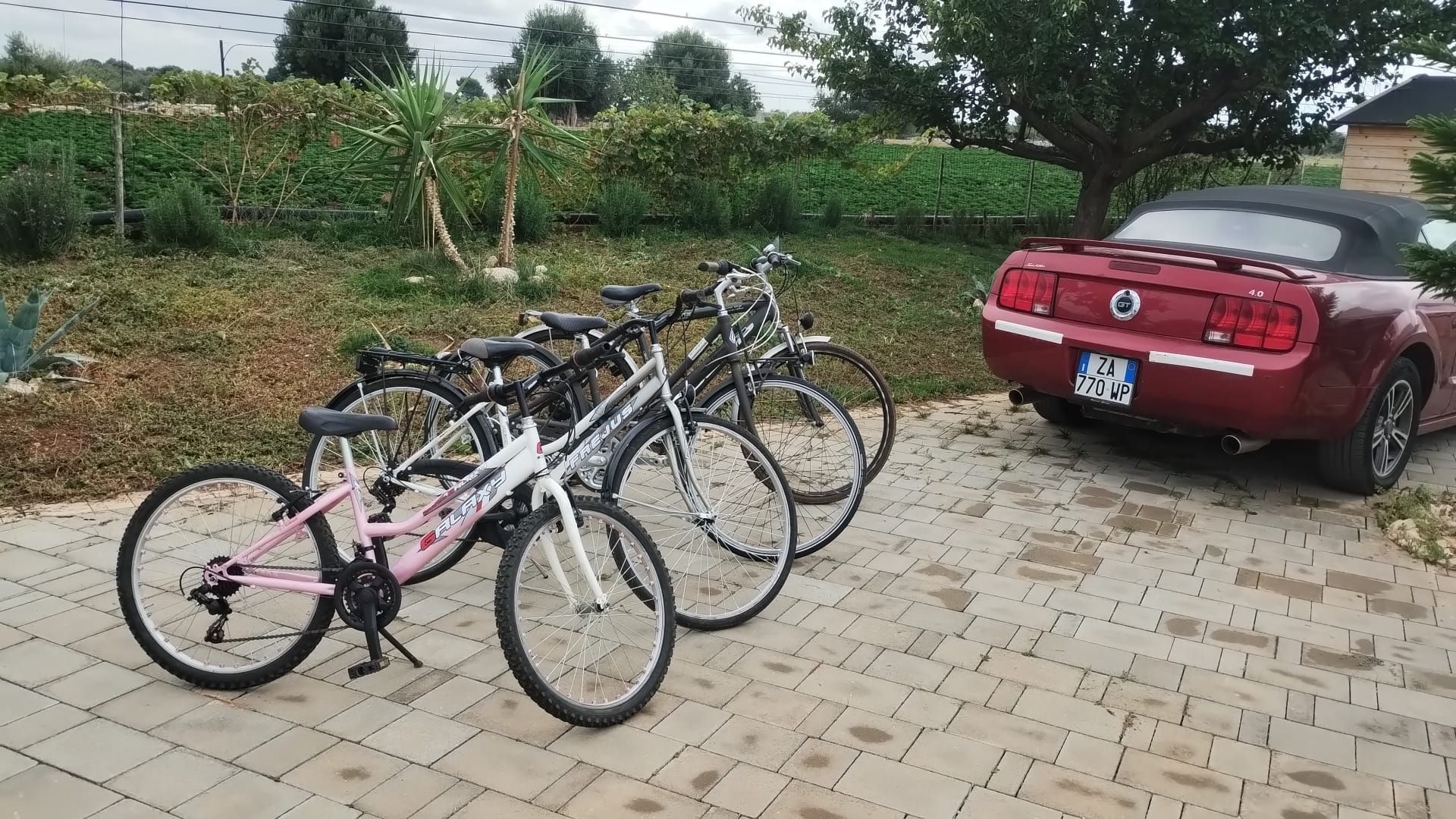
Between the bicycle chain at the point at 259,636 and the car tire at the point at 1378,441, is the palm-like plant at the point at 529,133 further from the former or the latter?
the bicycle chain at the point at 259,636

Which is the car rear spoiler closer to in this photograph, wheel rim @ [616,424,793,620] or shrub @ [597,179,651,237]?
wheel rim @ [616,424,793,620]

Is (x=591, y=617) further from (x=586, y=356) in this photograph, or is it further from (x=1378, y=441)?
(x=1378, y=441)

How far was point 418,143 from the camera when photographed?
29.6 ft

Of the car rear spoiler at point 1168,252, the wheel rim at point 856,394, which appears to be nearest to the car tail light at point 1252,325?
the car rear spoiler at point 1168,252

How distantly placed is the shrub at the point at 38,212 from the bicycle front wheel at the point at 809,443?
21.9 ft

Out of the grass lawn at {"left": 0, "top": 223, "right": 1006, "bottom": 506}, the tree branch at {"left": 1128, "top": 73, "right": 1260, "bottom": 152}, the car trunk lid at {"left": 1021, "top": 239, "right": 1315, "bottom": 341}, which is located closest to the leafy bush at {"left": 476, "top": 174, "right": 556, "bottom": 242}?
the grass lawn at {"left": 0, "top": 223, "right": 1006, "bottom": 506}

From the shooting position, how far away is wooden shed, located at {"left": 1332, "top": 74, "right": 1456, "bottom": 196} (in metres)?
16.0

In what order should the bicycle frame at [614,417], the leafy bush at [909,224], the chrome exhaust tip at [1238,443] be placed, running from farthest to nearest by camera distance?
the leafy bush at [909,224] < the chrome exhaust tip at [1238,443] < the bicycle frame at [614,417]

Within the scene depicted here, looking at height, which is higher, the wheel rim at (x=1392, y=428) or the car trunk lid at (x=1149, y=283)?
the car trunk lid at (x=1149, y=283)

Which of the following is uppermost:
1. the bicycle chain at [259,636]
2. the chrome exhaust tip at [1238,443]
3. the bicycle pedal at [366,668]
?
the chrome exhaust tip at [1238,443]

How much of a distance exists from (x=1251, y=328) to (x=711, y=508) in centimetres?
275

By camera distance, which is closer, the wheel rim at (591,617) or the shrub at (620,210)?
the wheel rim at (591,617)

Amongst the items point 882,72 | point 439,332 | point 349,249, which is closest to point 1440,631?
point 439,332

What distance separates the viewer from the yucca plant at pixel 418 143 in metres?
9.01
